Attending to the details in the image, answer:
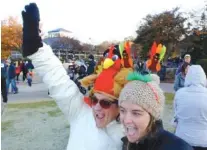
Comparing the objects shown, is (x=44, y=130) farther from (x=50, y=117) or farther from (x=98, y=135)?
(x=98, y=135)

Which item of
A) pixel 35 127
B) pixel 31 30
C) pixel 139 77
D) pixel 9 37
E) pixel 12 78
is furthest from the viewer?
pixel 9 37

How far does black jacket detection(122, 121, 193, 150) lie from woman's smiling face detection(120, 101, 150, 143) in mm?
39

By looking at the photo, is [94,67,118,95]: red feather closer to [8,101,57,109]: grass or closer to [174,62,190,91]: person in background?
[174,62,190,91]: person in background

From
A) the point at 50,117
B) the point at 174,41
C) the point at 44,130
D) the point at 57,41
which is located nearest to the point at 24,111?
the point at 50,117

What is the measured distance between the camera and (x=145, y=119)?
1.71 metres

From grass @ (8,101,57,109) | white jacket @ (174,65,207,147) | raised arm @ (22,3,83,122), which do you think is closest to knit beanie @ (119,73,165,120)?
raised arm @ (22,3,83,122)

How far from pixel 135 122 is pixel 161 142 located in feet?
0.53

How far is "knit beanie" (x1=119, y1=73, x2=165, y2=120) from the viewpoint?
1726 millimetres

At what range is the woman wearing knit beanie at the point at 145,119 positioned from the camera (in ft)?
5.49

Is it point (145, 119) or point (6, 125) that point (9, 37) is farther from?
point (145, 119)

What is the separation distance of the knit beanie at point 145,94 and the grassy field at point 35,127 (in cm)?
459

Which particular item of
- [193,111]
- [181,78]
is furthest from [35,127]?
[193,111]

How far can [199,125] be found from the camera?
3664 millimetres

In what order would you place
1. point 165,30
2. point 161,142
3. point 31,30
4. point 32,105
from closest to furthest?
1. point 161,142
2. point 31,30
3. point 32,105
4. point 165,30
